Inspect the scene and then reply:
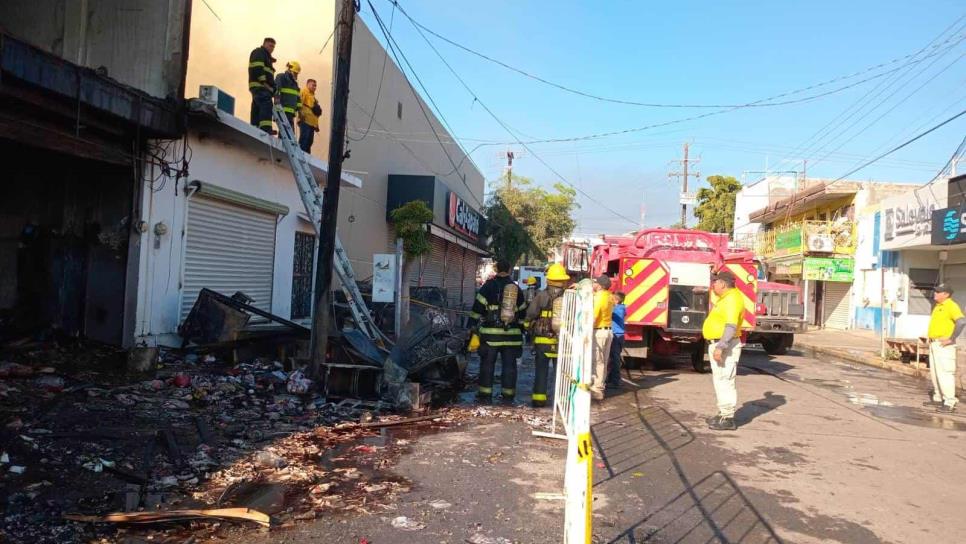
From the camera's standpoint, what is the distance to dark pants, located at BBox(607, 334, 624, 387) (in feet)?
33.8

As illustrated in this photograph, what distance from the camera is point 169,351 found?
8930 millimetres

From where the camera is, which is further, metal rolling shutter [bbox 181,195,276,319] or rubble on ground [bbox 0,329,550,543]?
metal rolling shutter [bbox 181,195,276,319]

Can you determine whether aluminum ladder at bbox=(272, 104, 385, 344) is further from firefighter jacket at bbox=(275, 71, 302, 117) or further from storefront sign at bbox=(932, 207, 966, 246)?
storefront sign at bbox=(932, 207, 966, 246)

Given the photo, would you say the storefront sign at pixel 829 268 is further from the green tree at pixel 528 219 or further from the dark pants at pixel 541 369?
the dark pants at pixel 541 369

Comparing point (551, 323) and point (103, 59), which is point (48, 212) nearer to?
point (103, 59)

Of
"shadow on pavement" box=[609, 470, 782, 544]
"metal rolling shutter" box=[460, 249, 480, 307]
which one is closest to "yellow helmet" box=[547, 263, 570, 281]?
"shadow on pavement" box=[609, 470, 782, 544]

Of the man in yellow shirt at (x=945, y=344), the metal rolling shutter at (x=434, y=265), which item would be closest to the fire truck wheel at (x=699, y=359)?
the man in yellow shirt at (x=945, y=344)

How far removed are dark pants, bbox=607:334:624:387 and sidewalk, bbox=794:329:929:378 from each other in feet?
24.0

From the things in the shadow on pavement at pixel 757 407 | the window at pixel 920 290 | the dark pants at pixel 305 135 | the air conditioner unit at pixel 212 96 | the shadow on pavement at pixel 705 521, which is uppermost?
the dark pants at pixel 305 135

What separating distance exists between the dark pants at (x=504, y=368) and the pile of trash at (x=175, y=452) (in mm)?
1345

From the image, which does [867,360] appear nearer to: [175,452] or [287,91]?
[287,91]

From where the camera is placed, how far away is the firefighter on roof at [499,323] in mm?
8227

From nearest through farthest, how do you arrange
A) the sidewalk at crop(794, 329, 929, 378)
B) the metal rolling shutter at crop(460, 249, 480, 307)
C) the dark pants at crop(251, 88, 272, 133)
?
the dark pants at crop(251, 88, 272, 133) < the sidewalk at crop(794, 329, 929, 378) < the metal rolling shutter at crop(460, 249, 480, 307)

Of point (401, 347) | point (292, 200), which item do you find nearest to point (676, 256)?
point (401, 347)
